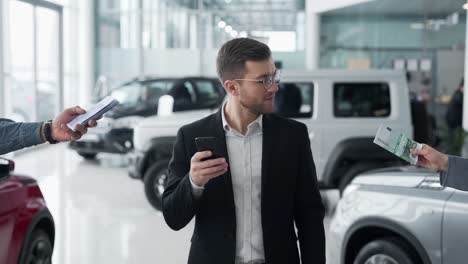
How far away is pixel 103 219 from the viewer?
7.22 meters

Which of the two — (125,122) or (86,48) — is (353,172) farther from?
(86,48)

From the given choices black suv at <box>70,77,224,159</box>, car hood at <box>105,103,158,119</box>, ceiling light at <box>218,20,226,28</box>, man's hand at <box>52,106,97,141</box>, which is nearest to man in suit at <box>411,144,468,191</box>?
man's hand at <box>52,106,97,141</box>

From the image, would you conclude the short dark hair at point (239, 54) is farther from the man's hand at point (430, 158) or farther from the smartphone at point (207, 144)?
the man's hand at point (430, 158)

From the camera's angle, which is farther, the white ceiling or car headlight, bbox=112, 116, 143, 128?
the white ceiling

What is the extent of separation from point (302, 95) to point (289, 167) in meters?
4.46

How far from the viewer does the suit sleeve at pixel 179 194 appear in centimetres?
221

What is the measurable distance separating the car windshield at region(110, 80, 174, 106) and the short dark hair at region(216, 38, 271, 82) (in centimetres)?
831

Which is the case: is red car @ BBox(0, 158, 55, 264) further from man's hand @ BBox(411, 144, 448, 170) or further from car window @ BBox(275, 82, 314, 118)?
car window @ BBox(275, 82, 314, 118)

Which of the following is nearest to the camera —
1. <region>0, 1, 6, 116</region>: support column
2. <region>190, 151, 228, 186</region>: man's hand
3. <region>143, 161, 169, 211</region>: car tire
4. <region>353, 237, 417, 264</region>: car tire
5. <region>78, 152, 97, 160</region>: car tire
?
<region>190, 151, 228, 186</region>: man's hand

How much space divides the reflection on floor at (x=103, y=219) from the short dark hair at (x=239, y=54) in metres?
3.50

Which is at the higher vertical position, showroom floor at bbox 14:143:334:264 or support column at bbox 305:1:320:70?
support column at bbox 305:1:320:70

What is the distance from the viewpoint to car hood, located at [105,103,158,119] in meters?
10.7

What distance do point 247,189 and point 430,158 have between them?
0.70 metres

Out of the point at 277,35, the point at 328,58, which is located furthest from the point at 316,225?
the point at 277,35
